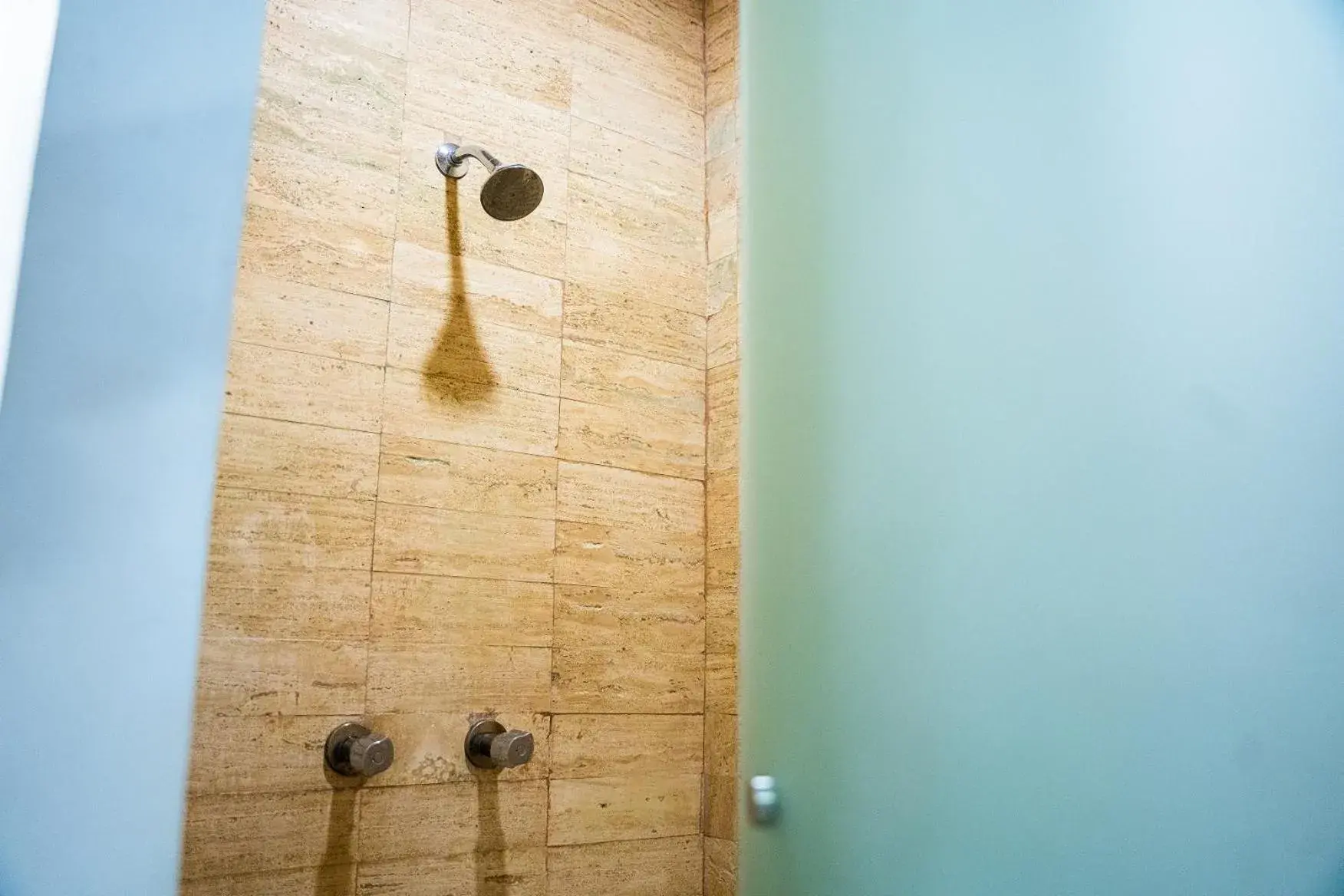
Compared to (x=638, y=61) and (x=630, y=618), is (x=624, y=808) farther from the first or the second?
(x=638, y=61)

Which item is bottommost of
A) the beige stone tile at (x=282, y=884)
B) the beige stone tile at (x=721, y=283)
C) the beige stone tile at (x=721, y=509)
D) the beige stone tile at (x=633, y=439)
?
the beige stone tile at (x=282, y=884)

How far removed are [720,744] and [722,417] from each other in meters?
0.69

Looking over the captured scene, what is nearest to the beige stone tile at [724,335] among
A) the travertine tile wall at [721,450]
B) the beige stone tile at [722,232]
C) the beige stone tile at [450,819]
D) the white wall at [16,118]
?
the travertine tile wall at [721,450]

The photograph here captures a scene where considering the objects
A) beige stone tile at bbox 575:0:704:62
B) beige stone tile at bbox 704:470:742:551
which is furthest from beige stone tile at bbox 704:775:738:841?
beige stone tile at bbox 575:0:704:62

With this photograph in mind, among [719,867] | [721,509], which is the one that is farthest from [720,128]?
[719,867]

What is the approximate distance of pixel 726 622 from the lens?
2115 mm

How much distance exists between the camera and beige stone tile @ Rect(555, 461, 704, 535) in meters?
2.03

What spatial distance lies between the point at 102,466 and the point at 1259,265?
1.19 metres

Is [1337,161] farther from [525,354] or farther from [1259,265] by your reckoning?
[525,354]

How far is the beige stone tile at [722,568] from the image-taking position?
2.12 m

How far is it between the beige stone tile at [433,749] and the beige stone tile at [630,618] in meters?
0.20

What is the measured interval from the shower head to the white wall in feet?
2.63

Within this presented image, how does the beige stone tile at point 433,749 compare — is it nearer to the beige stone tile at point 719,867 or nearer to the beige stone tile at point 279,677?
the beige stone tile at point 279,677

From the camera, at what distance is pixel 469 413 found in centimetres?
192
